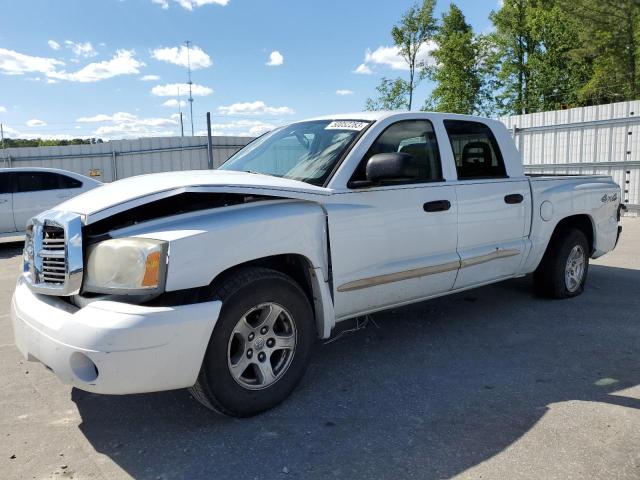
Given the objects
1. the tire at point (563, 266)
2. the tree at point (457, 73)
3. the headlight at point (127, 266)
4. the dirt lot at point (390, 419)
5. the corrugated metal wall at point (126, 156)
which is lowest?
the dirt lot at point (390, 419)

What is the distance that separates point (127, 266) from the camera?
2.77 meters

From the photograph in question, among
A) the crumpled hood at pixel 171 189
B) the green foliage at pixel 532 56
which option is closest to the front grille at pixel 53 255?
the crumpled hood at pixel 171 189

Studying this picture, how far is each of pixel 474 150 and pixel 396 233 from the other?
1.39 m

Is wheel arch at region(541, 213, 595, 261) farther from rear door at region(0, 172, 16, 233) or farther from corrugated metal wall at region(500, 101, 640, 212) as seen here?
rear door at region(0, 172, 16, 233)

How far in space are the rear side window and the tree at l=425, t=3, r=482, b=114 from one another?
28100mm

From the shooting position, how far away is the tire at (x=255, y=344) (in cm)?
296

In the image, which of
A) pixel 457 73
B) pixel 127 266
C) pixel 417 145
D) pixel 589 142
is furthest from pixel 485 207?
pixel 457 73

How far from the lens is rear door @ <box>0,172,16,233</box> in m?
10.6

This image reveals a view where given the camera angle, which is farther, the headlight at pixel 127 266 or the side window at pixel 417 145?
the side window at pixel 417 145

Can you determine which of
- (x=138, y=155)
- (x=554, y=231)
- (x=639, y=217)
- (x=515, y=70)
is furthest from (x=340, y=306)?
(x=515, y=70)

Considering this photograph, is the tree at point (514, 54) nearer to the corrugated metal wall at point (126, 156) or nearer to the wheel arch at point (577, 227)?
the corrugated metal wall at point (126, 156)

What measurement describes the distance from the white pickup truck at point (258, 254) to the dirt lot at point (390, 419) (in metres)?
0.34

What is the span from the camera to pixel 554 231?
558 centimetres

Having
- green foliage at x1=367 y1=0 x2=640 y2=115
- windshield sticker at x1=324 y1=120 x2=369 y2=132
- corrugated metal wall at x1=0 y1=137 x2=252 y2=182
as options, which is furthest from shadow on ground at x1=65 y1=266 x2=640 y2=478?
green foliage at x1=367 y1=0 x2=640 y2=115
